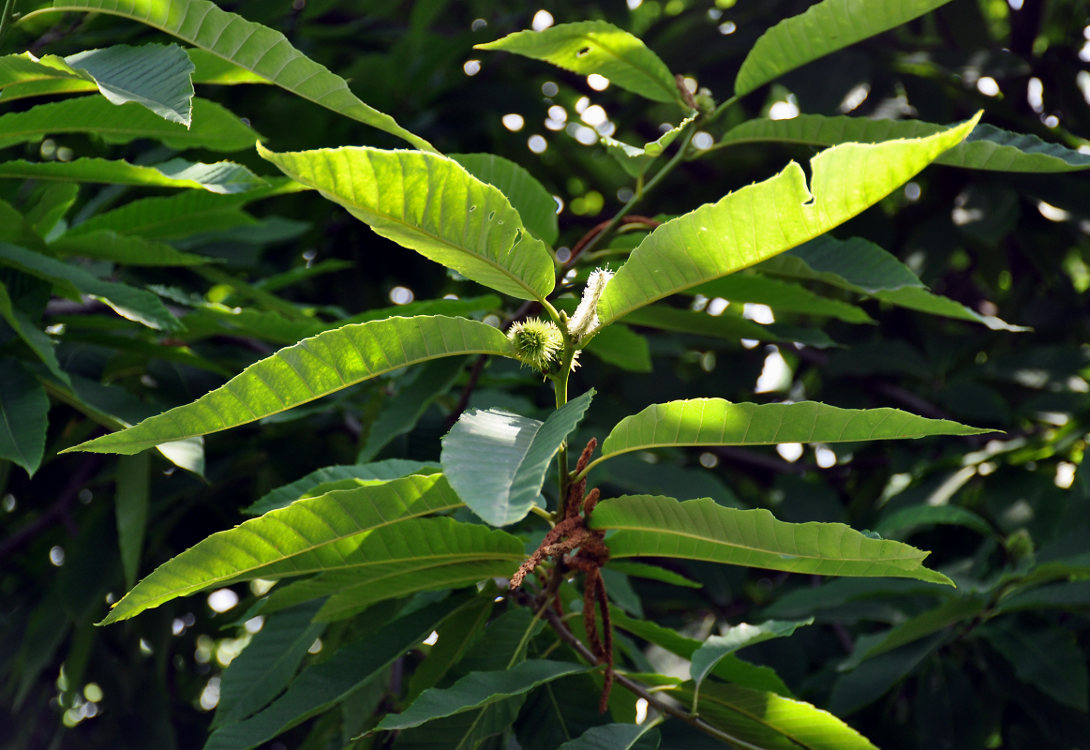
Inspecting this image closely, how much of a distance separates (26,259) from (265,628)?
0.54 meters

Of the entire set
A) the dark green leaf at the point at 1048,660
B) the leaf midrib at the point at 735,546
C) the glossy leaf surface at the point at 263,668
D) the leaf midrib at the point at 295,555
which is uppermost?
the leaf midrib at the point at 735,546

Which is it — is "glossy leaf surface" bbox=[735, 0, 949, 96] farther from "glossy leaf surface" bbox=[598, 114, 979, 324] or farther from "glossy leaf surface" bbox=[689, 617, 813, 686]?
"glossy leaf surface" bbox=[689, 617, 813, 686]

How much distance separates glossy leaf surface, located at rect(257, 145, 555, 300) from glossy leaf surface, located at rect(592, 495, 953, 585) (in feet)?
0.72

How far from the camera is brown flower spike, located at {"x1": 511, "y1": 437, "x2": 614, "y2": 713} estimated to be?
811 mm

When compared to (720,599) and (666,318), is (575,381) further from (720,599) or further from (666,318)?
(666,318)

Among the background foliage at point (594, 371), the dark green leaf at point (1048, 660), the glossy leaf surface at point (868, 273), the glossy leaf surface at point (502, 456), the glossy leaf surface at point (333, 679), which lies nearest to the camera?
the glossy leaf surface at point (502, 456)

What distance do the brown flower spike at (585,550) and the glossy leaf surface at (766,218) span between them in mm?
157

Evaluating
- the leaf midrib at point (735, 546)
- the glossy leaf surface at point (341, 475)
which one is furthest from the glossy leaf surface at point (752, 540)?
the glossy leaf surface at point (341, 475)

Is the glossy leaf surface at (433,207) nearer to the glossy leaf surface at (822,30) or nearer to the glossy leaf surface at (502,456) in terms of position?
the glossy leaf surface at (502,456)

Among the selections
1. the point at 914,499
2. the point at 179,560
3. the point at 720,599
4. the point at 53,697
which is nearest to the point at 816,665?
the point at 720,599

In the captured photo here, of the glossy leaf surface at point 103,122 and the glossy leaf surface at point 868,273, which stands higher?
the glossy leaf surface at point 868,273

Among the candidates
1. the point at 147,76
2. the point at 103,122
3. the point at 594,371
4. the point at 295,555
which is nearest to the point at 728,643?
the point at 295,555

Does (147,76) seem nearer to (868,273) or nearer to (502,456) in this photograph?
(502,456)

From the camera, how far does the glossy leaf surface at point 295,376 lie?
70 cm
